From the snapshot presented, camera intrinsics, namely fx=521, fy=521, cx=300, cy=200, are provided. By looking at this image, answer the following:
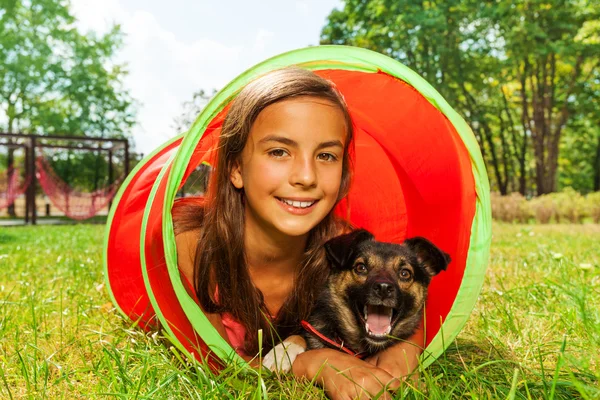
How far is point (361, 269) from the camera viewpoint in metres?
2.93

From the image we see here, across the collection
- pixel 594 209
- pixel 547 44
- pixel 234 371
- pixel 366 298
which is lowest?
pixel 594 209

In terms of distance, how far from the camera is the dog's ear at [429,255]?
2.76 m

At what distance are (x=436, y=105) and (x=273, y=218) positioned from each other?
0.98m

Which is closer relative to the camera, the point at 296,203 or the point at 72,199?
the point at 296,203

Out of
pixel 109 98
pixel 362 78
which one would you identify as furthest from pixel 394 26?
pixel 362 78

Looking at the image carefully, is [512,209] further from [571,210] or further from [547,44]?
[547,44]

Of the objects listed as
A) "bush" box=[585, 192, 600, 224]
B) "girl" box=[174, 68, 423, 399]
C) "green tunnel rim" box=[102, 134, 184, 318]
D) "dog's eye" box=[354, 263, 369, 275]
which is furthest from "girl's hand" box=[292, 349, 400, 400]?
"bush" box=[585, 192, 600, 224]

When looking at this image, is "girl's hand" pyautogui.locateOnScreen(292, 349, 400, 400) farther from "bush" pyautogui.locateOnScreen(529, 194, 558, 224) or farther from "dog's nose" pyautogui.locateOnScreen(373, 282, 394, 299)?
"bush" pyautogui.locateOnScreen(529, 194, 558, 224)

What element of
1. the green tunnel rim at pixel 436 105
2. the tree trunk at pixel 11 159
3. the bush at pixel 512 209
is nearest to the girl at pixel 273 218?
the green tunnel rim at pixel 436 105

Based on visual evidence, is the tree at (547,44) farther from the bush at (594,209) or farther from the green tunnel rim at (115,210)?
the green tunnel rim at (115,210)

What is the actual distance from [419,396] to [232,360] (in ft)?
2.50

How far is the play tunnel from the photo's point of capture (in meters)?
2.33

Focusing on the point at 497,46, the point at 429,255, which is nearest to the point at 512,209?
the point at 497,46

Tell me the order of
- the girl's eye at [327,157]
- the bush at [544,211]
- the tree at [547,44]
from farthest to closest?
the tree at [547,44] < the bush at [544,211] < the girl's eye at [327,157]
